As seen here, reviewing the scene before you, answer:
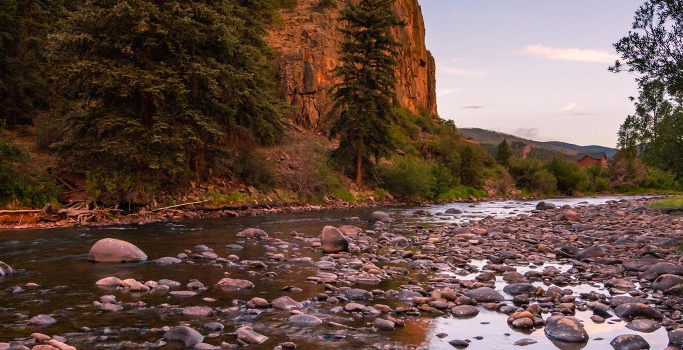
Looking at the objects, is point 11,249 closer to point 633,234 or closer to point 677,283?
point 677,283

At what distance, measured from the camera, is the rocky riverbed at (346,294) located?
5660 mm

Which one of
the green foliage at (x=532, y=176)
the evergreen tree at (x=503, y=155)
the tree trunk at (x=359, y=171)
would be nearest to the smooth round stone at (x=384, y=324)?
the tree trunk at (x=359, y=171)

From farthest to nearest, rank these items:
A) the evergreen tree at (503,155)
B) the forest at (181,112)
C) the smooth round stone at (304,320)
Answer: the evergreen tree at (503,155)
the forest at (181,112)
the smooth round stone at (304,320)

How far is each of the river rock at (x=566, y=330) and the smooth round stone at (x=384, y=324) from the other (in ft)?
6.01

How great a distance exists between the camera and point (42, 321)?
609cm

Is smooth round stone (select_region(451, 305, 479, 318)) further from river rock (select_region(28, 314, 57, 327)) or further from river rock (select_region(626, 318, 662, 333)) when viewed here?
river rock (select_region(28, 314, 57, 327))

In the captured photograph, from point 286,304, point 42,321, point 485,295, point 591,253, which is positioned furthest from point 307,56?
point 42,321

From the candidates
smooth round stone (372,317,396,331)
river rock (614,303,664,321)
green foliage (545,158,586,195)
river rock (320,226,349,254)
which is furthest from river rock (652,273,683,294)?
green foliage (545,158,586,195)

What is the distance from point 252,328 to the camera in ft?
19.6

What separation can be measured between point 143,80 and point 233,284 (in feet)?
49.1

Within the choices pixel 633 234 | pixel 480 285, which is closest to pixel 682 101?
pixel 633 234

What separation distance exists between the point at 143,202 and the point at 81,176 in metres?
2.97

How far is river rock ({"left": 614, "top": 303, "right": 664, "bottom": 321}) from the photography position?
6348 mm

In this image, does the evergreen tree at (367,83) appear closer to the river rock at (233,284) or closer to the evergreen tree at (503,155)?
the river rock at (233,284)
